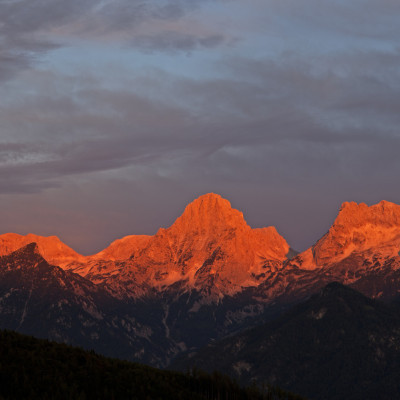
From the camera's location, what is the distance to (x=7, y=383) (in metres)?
155

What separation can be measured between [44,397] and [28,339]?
38.6 meters

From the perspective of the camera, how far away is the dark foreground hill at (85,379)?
15725 centimetres

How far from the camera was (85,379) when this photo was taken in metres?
170

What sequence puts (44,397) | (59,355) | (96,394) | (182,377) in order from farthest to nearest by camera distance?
(182,377) < (59,355) < (96,394) < (44,397)

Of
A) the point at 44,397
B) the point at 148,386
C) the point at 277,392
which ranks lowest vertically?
the point at 277,392

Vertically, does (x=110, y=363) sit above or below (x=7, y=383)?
below

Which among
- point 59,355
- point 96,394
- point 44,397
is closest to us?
point 44,397

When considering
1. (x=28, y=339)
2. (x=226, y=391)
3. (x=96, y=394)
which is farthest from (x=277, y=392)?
(x=28, y=339)

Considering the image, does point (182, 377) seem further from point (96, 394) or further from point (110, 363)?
point (96, 394)

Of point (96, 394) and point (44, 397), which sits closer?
point (44, 397)

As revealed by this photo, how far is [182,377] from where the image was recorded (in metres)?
192

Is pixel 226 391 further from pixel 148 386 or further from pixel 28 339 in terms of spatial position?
pixel 28 339

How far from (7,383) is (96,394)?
65.5 feet

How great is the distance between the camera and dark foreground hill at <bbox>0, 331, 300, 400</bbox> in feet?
516
